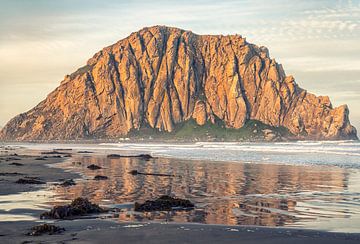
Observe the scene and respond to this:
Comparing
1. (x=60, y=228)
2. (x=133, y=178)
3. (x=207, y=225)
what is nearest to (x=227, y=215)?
(x=207, y=225)

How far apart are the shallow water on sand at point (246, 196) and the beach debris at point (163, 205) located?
374 millimetres

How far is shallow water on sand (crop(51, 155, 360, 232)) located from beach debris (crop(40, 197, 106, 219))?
999 millimetres

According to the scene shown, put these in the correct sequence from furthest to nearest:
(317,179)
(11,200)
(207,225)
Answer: (317,179), (11,200), (207,225)

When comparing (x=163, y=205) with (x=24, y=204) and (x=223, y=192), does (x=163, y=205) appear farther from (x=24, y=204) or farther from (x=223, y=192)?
(x=223, y=192)

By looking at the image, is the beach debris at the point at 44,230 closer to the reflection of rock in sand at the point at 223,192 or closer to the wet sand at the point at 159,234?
the wet sand at the point at 159,234

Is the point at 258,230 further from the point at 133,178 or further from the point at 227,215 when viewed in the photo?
the point at 133,178

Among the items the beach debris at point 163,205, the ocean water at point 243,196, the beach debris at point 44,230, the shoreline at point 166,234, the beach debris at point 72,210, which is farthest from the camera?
the beach debris at point 163,205

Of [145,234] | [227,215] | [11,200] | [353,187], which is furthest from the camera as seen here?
[353,187]

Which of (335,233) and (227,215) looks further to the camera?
(227,215)

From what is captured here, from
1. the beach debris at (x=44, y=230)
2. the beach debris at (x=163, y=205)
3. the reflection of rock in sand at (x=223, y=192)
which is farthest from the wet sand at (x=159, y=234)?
the beach debris at (x=163, y=205)

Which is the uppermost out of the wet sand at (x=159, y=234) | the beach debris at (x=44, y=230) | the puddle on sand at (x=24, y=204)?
the beach debris at (x=44, y=230)

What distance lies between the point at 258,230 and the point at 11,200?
11.3 m

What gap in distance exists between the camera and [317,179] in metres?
30.8

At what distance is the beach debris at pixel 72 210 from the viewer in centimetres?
1617
